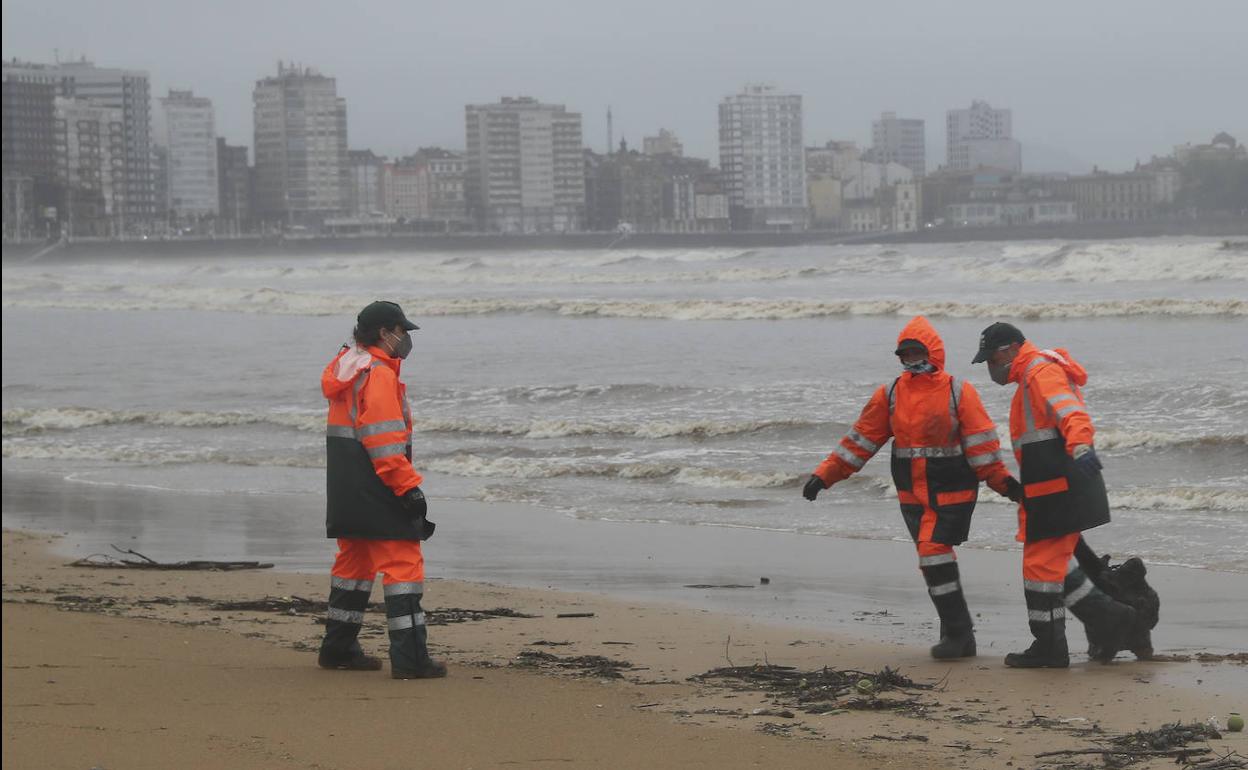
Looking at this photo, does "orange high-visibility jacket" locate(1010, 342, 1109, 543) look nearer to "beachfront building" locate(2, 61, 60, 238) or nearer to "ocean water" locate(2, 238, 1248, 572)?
"ocean water" locate(2, 238, 1248, 572)

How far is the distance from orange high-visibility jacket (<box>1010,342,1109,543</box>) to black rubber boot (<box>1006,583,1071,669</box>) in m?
0.26

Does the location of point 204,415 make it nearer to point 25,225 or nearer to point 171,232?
point 25,225

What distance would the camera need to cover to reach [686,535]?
35.7ft

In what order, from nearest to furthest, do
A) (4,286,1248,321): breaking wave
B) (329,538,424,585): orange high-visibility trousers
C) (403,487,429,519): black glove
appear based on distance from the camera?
1. (403,487,429,519): black glove
2. (329,538,424,585): orange high-visibility trousers
3. (4,286,1248,321): breaking wave

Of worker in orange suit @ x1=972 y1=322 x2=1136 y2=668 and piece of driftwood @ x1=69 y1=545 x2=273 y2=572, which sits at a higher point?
worker in orange suit @ x1=972 y1=322 x2=1136 y2=668

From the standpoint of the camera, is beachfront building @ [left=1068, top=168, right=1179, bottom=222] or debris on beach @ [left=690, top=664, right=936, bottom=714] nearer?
debris on beach @ [left=690, top=664, right=936, bottom=714]

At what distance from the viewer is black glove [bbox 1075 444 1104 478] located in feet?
20.1

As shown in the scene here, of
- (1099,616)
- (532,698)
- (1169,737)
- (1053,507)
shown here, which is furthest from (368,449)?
(1169,737)

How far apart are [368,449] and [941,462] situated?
212 cm

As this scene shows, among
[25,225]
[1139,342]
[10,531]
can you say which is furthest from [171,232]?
[10,531]

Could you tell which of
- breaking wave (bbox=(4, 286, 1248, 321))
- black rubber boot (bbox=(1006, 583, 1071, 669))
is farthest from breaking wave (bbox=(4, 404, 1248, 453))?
breaking wave (bbox=(4, 286, 1248, 321))

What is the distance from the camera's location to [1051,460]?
6.43m

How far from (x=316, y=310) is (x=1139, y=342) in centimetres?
2936

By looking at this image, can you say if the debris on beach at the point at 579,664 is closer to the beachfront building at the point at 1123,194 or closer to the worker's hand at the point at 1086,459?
the worker's hand at the point at 1086,459
